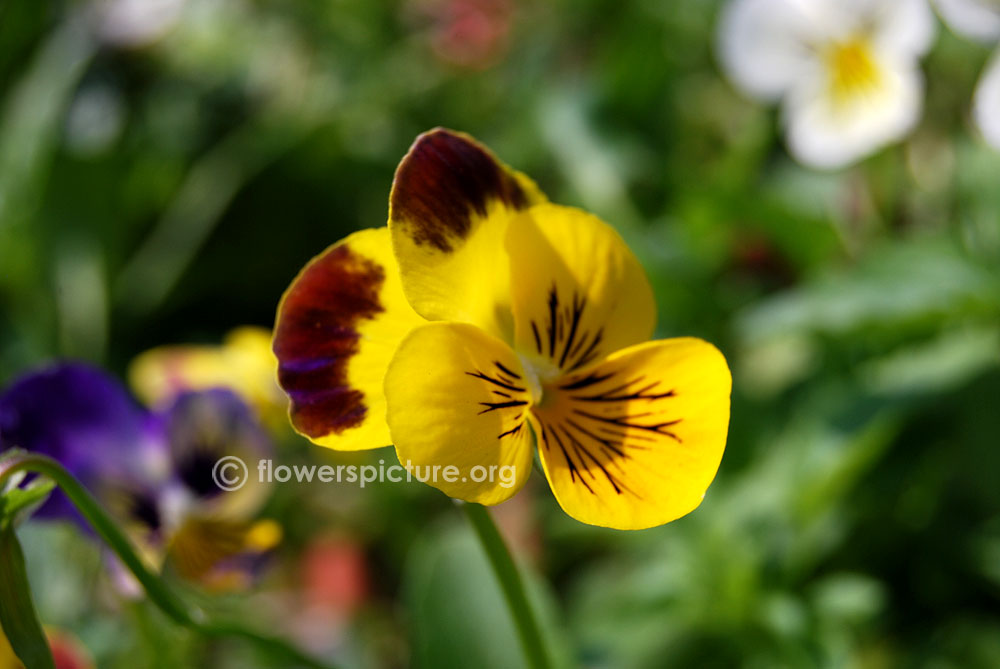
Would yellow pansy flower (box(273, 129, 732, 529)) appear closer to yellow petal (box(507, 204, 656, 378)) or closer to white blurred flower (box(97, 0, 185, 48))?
yellow petal (box(507, 204, 656, 378))

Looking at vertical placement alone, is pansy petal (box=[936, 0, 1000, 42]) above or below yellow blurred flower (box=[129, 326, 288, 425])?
below

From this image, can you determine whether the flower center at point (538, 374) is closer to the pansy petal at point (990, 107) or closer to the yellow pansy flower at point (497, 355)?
the yellow pansy flower at point (497, 355)

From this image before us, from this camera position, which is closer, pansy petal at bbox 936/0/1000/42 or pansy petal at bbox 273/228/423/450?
pansy petal at bbox 273/228/423/450

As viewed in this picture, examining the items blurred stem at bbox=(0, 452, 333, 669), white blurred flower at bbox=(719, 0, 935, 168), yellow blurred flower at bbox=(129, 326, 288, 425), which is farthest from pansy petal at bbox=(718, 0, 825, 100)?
blurred stem at bbox=(0, 452, 333, 669)

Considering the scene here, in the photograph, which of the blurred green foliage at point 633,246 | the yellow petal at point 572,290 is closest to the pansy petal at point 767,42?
the blurred green foliage at point 633,246

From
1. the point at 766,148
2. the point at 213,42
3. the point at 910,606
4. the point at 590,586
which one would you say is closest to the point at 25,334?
the point at 213,42

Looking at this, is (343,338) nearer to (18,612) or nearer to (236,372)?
(18,612)

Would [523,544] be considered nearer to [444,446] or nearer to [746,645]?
[746,645]
